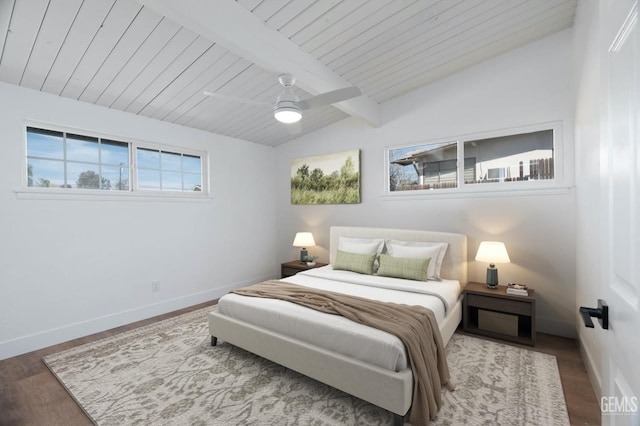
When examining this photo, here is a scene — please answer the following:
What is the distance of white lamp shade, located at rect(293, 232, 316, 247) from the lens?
4.72 metres

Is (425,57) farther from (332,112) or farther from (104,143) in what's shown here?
(104,143)

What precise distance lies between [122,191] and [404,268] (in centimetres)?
348

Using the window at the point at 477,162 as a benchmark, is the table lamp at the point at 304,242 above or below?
below

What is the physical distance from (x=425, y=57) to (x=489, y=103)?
0.98 meters

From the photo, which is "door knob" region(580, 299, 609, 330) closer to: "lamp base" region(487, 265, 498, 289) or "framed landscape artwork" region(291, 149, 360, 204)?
"lamp base" region(487, 265, 498, 289)

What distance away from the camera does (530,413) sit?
196 cm

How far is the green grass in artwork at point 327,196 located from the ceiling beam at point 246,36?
5.92ft

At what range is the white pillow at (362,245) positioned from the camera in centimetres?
378

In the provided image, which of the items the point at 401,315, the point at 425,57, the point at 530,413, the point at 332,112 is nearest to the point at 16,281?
the point at 401,315

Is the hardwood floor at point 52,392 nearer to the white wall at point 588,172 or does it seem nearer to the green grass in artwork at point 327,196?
the white wall at point 588,172

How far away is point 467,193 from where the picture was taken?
3637mm

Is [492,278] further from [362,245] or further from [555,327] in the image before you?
[362,245]

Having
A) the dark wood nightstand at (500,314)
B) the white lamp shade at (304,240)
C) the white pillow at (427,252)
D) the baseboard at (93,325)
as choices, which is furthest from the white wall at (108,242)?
the dark wood nightstand at (500,314)

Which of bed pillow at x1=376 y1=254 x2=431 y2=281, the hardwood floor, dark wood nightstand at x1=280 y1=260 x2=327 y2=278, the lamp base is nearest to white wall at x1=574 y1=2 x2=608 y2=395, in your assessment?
the hardwood floor
